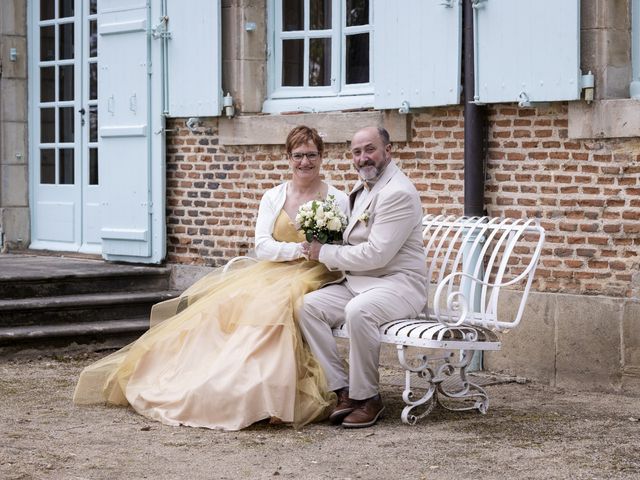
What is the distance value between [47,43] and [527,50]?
5.55 meters

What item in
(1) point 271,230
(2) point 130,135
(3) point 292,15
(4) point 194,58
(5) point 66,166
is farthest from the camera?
(5) point 66,166

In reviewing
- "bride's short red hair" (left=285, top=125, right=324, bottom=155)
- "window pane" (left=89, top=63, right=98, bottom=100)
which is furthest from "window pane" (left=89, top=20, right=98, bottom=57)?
"bride's short red hair" (left=285, top=125, right=324, bottom=155)

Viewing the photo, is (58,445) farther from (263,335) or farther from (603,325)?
(603,325)

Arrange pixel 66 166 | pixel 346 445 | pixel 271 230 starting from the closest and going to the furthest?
pixel 346 445, pixel 271 230, pixel 66 166

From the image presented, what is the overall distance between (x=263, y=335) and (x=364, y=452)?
98cm

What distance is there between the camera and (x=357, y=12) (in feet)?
30.2

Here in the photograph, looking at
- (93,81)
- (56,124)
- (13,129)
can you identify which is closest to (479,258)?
(93,81)

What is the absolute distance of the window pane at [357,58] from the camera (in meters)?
9.12

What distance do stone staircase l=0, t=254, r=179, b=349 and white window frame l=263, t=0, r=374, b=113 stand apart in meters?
1.74

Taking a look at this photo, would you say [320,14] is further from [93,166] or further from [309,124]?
[93,166]

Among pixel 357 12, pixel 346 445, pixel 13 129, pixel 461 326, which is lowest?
pixel 346 445

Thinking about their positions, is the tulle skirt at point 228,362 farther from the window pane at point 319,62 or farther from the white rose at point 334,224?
the window pane at point 319,62

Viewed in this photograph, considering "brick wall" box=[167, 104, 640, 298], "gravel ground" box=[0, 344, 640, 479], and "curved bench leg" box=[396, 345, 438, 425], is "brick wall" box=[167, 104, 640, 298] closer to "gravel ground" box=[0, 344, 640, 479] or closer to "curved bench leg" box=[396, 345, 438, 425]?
"gravel ground" box=[0, 344, 640, 479]

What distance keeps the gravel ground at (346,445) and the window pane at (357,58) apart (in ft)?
8.99
